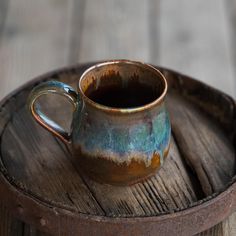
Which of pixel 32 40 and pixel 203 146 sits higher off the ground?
pixel 203 146

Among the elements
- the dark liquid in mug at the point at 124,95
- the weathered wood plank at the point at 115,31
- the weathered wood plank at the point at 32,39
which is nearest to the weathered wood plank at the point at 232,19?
the weathered wood plank at the point at 115,31

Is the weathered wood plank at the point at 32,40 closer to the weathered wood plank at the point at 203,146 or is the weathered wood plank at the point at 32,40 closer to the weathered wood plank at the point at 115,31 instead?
the weathered wood plank at the point at 115,31

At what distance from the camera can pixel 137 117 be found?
63cm

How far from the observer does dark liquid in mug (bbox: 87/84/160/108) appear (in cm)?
69

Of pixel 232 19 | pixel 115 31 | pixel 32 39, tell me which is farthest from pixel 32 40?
pixel 232 19

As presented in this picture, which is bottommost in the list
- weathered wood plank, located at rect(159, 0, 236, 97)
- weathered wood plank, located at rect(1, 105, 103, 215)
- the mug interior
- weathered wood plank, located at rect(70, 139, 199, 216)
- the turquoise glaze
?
weathered wood plank, located at rect(159, 0, 236, 97)

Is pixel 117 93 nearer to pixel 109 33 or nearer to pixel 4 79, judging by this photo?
pixel 4 79

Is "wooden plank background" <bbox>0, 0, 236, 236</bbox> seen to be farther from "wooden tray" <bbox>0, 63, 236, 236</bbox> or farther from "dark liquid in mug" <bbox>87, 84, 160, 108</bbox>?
"dark liquid in mug" <bbox>87, 84, 160, 108</bbox>

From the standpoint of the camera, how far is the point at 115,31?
5.21 ft

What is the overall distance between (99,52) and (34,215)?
0.94 m

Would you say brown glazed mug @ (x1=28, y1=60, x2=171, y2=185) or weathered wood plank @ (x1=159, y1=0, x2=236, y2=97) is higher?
brown glazed mug @ (x1=28, y1=60, x2=171, y2=185)

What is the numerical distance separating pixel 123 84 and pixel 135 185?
132 mm

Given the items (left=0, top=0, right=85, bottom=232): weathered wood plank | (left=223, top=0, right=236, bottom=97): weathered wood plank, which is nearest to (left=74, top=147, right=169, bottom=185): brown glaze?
(left=0, top=0, right=85, bottom=232): weathered wood plank

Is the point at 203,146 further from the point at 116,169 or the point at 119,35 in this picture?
the point at 119,35
